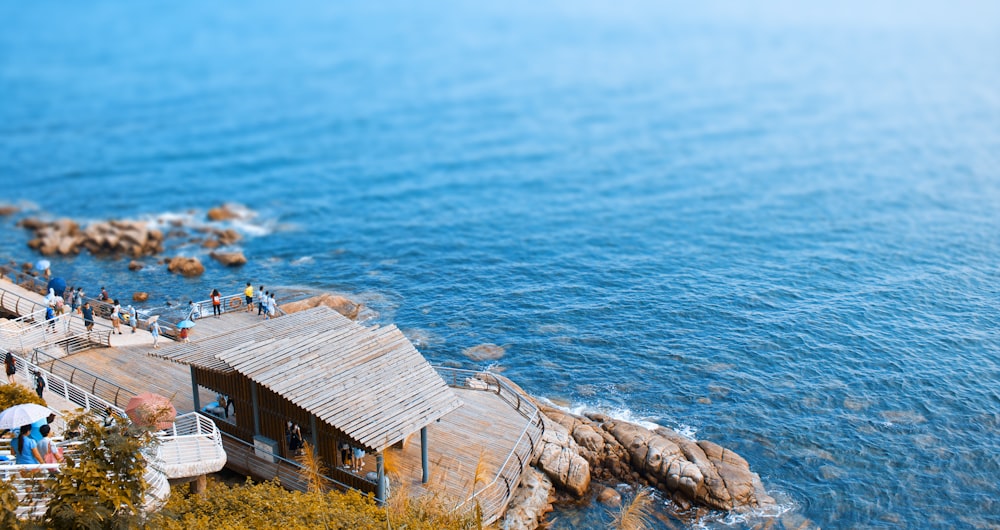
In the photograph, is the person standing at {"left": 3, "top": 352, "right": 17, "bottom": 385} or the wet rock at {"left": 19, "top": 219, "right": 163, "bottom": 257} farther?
the wet rock at {"left": 19, "top": 219, "right": 163, "bottom": 257}

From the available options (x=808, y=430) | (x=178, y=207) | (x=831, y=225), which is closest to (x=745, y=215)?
(x=831, y=225)

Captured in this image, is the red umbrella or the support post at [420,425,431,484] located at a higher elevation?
the red umbrella

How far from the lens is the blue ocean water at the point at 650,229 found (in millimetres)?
53375

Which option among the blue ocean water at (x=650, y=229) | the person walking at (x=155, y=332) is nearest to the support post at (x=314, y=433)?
the blue ocean water at (x=650, y=229)

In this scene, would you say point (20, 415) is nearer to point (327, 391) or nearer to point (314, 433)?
point (314, 433)

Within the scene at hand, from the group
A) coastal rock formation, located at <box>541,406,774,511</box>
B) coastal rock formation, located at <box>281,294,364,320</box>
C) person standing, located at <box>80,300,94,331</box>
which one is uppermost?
person standing, located at <box>80,300,94,331</box>

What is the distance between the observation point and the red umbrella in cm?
3959

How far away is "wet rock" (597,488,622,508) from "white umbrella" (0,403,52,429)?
27145mm

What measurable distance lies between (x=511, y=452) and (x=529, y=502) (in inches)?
105

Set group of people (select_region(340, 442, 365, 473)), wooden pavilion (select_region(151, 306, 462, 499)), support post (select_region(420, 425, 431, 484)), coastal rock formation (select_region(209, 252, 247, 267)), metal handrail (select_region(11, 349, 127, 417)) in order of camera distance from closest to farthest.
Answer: wooden pavilion (select_region(151, 306, 462, 499)) → support post (select_region(420, 425, 431, 484)) → group of people (select_region(340, 442, 365, 473)) → metal handrail (select_region(11, 349, 127, 417)) → coastal rock formation (select_region(209, 252, 247, 267))

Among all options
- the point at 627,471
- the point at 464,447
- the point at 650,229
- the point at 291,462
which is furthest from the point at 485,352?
the point at 650,229

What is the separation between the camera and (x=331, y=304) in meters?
68.1

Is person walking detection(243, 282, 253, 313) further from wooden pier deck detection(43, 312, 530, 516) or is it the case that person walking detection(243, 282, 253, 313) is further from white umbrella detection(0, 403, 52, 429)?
white umbrella detection(0, 403, 52, 429)

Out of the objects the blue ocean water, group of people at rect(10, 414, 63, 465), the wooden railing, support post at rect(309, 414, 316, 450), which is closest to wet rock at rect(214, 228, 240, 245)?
the blue ocean water
